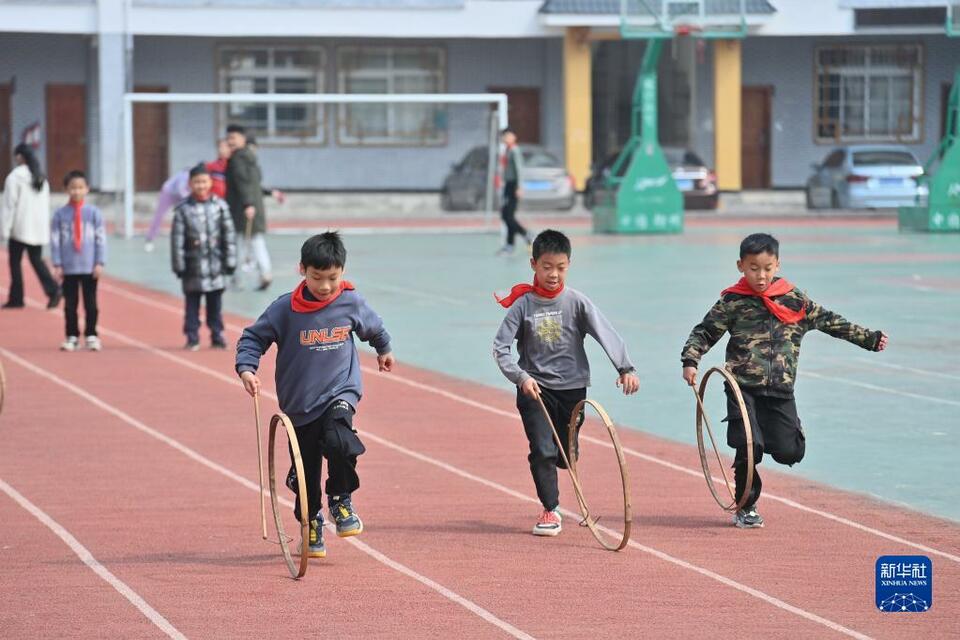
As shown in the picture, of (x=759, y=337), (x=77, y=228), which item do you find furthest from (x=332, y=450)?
(x=77, y=228)

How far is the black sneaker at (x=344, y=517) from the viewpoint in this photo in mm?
8047

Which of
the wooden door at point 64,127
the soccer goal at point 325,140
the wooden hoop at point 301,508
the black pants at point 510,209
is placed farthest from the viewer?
the wooden door at point 64,127

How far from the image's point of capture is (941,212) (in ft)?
109

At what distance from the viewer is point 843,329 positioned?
850 centimetres

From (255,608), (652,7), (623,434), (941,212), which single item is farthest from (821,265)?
(255,608)

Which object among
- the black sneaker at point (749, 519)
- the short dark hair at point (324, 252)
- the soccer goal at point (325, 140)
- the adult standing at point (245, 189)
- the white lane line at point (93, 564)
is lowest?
the white lane line at point (93, 564)

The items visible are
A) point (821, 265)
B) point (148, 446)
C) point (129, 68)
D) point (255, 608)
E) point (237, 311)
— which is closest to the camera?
point (255, 608)

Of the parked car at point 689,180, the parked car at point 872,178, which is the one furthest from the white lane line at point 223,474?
the parked car at point 872,178

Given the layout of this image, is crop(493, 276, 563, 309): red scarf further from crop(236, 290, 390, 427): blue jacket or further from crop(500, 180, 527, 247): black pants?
crop(500, 180, 527, 247): black pants

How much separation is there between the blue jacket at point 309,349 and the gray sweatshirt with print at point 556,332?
2.83 feet

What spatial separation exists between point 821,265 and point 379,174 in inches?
795

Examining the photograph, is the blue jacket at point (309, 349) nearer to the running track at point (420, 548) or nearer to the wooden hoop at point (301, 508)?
the wooden hoop at point (301, 508)

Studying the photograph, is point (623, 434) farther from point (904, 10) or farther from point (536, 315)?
point (904, 10)

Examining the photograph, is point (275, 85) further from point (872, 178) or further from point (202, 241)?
point (202, 241)
